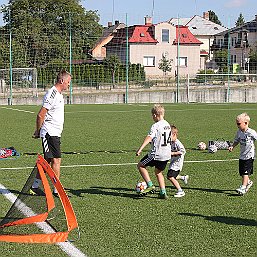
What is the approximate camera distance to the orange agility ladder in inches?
275

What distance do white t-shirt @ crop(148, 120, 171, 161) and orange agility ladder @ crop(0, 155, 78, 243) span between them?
2.24 metres

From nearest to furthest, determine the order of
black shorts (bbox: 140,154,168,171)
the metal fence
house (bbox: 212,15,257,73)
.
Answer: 1. black shorts (bbox: 140,154,168,171)
2. the metal fence
3. house (bbox: 212,15,257,73)

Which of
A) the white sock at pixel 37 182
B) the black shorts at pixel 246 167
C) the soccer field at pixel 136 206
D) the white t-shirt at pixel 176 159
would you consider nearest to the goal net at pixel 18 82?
the soccer field at pixel 136 206

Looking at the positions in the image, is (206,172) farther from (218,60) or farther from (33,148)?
(218,60)

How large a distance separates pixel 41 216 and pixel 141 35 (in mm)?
50213

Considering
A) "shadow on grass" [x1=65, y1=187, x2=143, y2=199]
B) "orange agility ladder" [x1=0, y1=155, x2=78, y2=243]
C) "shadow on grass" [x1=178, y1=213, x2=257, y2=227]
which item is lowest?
"shadow on grass" [x1=65, y1=187, x2=143, y2=199]

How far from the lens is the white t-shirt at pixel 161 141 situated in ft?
30.1

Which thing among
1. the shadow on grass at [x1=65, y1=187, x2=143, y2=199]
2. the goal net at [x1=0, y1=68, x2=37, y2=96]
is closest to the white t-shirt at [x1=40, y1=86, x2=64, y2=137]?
the shadow on grass at [x1=65, y1=187, x2=143, y2=199]

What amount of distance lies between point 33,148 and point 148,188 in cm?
731

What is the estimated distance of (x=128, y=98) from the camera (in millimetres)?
42875

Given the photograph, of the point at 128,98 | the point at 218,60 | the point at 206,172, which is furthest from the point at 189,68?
the point at 206,172

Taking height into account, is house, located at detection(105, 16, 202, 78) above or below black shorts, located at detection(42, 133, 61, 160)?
above

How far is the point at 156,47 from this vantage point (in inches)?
2485

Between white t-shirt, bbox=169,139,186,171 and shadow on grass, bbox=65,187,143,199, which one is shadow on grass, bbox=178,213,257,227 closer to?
white t-shirt, bbox=169,139,186,171
